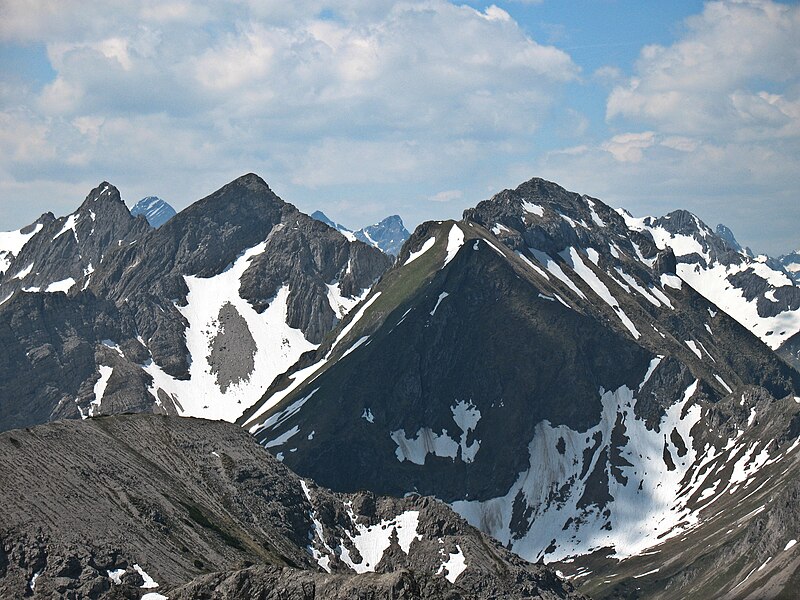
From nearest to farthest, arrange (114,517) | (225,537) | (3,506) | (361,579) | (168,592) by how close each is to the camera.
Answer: (361,579)
(168,592)
(3,506)
(114,517)
(225,537)

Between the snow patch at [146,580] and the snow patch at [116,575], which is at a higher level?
the snow patch at [116,575]

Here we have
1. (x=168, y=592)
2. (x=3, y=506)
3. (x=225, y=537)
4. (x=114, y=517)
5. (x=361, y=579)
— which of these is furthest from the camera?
(x=225, y=537)

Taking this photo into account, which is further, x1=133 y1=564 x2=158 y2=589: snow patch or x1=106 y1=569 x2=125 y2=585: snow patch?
x1=133 y1=564 x2=158 y2=589: snow patch

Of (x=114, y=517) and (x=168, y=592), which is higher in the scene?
(x=114, y=517)

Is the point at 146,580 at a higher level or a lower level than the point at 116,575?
lower

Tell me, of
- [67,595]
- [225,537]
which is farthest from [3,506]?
[225,537]

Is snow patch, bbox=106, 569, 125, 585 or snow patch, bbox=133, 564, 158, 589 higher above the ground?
snow patch, bbox=106, 569, 125, 585

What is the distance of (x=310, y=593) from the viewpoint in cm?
14762

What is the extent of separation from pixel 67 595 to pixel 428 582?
48299 millimetres

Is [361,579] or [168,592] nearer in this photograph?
[361,579]

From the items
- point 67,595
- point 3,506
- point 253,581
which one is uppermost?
point 3,506

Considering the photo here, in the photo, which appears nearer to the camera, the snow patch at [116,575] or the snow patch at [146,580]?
the snow patch at [116,575]

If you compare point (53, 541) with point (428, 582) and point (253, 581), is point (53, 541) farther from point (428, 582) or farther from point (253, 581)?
point (428, 582)

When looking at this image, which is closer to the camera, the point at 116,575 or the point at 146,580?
the point at 116,575
